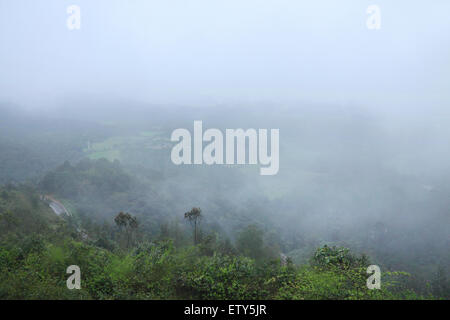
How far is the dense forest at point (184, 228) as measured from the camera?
641 cm

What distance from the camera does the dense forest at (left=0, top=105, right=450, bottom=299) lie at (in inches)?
253

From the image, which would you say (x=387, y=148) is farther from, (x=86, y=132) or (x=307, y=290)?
(x=307, y=290)

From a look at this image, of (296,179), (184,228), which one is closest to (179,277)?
(184,228)

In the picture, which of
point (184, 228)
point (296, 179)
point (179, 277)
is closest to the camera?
point (179, 277)

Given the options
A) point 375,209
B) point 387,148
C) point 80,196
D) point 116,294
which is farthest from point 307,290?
point 387,148

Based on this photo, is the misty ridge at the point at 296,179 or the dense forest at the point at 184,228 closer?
the dense forest at the point at 184,228

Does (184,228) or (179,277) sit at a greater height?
(179,277)

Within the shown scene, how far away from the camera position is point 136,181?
2223 inches

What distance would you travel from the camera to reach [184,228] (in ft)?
120

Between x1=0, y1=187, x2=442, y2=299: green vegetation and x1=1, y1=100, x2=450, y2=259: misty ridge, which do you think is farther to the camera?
x1=1, y1=100, x2=450, y2=259: misty ridge

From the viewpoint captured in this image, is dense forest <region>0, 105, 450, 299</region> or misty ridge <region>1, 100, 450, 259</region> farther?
misty ridge <region>1, 100, 450, 259</region>

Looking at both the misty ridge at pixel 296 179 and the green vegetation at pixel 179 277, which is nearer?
the green vegetation at pixel 179 277

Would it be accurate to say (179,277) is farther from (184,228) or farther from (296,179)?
(296,179)
